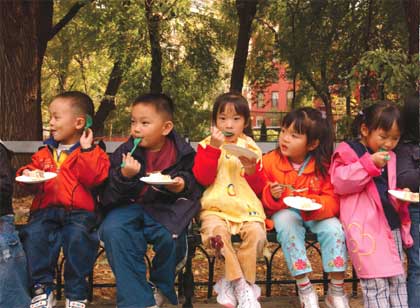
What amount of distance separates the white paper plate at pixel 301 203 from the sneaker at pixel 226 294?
1.99 ft

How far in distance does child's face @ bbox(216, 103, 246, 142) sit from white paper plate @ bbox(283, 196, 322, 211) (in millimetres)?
589

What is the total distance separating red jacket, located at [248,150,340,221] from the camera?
3086 mm

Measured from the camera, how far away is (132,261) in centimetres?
278

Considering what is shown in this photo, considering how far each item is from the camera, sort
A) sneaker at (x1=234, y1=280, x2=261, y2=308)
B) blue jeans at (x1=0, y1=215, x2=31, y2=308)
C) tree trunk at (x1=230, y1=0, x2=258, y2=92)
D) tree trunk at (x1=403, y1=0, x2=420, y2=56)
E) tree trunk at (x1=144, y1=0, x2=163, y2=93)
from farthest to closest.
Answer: tree trunk at (x1=230, y1=0, x2=258, y2=92), tree trunk at (x1=144, y1=0, x2=163, y2=93), tree trunk at (x1=403, y1=0, x2=420, y2=56), sneaker at (x1=234, y1=280, x2=261, y2=308), blue jeans at (x1=0, y1=215, x2=31, y2=308)

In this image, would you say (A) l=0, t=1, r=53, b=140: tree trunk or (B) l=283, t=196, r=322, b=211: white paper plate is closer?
(B) l=283, t=196, r=322, b=211: white paper plate

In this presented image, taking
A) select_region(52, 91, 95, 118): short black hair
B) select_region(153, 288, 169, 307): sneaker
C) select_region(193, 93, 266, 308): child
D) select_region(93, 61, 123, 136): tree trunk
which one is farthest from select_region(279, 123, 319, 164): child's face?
select_region(93, 61, 123, 136): tree trunk

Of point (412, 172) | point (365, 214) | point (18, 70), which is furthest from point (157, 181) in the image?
point (18, 70)

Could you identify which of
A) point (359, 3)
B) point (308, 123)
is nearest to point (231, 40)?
point (359, 3)

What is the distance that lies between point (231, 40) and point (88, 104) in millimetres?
12068

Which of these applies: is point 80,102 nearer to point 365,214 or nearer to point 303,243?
point 303,243

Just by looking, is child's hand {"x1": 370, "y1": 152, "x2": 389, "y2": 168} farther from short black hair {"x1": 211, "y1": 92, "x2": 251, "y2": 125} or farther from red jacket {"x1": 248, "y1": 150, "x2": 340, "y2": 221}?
short black hair {"x1": 211, "y1": 92, "x2": 251, "y2": 125}

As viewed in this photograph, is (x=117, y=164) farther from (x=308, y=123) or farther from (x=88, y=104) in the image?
(x=308, y=123)

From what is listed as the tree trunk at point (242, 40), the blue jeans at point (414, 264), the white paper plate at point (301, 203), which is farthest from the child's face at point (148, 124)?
the tree trunk at point (242, 40)

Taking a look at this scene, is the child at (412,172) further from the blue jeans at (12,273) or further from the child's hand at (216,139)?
the blue jeans at (12,273)
